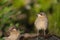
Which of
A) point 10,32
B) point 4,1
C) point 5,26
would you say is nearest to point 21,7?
point 5,26

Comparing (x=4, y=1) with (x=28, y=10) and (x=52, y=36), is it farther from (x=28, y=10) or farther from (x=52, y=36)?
(x=28, y=10)

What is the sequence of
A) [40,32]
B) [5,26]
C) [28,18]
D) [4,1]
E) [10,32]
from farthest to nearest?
1. [28,18]
2. [5,26]
3. [4,1]
4. [40,32]
5. [10,32]

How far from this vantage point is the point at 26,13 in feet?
38.9

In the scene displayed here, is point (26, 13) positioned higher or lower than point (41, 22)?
higher

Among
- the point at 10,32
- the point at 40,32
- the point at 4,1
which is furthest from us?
the point at 4,1

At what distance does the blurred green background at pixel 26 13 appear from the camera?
964 cm

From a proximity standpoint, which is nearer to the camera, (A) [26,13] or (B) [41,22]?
(B) [41,22]

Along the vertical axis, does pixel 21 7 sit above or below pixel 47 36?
above

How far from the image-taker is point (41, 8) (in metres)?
10.7

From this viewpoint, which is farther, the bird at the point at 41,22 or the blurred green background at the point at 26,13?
the blurred green background at the point at 26,13

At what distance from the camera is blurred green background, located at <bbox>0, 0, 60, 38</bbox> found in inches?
380

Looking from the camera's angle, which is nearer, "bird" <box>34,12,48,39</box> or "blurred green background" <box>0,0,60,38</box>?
"bird" <box>34,12,48,39</box>

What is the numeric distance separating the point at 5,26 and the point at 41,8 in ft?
4.33

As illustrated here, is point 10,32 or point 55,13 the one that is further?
point 55,13
